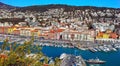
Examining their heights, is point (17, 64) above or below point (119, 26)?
above

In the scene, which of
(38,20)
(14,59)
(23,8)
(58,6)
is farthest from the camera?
(23,8)

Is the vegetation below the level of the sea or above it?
above

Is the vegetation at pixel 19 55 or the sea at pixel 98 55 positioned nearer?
the vegetation at pixel 19 55

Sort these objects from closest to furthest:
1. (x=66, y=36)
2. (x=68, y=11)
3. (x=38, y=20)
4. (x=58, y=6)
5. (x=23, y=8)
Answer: (x=66, y=36) < (x=38, y=20) < (x=68, y=11) < (x=58, y=6) < (x=23, y=8)

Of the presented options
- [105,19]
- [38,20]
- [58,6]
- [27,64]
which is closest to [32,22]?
[38,20]

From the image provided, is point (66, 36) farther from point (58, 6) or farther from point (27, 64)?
point (27, 64)

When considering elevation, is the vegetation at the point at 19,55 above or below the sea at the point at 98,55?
above

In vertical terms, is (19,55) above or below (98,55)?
above

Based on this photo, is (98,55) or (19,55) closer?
(19,55)

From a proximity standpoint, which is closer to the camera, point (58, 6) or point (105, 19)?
point (105, 19)

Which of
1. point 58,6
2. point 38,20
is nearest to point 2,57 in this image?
point 38,20

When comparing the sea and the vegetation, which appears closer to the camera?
the vegetation
